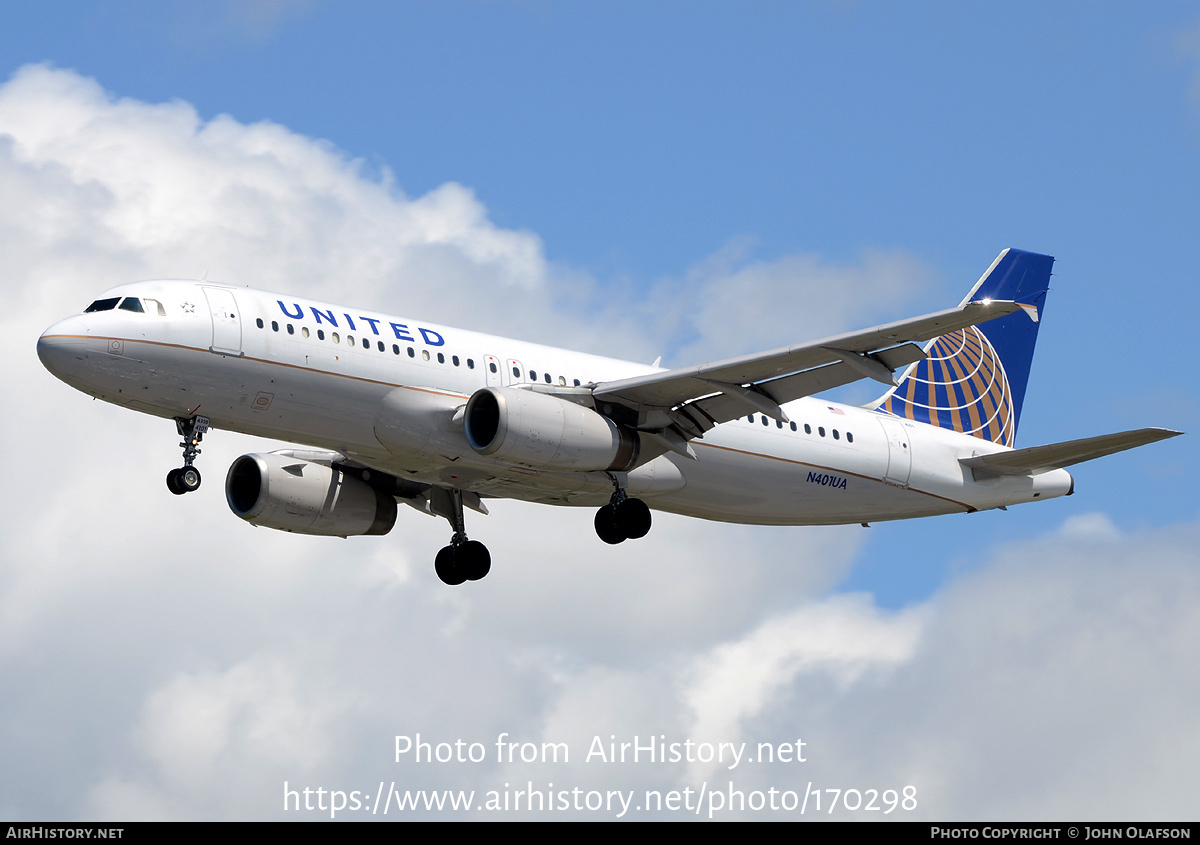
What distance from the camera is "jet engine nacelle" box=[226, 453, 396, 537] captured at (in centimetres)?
3744

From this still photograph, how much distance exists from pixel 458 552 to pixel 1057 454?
14188 millimetres

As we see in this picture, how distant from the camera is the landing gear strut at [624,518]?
34844 mm

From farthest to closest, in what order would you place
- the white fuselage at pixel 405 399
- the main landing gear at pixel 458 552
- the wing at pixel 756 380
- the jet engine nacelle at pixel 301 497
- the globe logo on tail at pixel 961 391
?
the globe logo on tail at pixel 961 391, the main landing gear at pixel 458 552, the jet engine nacelle at pixel 301 497, the white fuselage at pixel 405 399, the wing at pixel 756 380

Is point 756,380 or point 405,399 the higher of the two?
point 756,380

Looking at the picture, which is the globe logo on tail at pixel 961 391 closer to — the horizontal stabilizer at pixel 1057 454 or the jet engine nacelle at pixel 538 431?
the horizontal stabilizer at pixel 1057 454

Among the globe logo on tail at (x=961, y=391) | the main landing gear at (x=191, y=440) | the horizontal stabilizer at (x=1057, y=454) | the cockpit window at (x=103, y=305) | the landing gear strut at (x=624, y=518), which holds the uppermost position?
the globe logo on tail at (x=961, y=391)

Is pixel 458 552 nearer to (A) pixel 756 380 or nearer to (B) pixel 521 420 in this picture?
(B) pixel 521 420

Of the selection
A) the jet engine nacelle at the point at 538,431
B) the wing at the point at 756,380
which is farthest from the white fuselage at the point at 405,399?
the wing at the point at 756,380

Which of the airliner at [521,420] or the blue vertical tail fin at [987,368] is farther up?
the blue vertical tail fin at [987,368]

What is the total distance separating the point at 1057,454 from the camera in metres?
38.0

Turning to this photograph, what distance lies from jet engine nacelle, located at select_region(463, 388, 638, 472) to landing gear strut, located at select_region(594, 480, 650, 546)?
4.50 feet

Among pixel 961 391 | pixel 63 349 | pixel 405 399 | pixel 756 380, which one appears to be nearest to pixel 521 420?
pixel 405 399

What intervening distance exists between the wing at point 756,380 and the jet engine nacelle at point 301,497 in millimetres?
7191

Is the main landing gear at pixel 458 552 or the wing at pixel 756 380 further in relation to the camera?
the main landing gear at pixel 458 552
